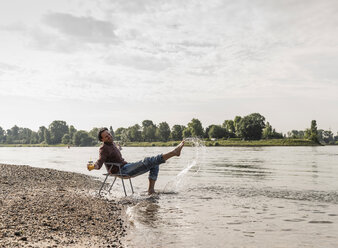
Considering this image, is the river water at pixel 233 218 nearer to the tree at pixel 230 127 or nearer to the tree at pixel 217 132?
the tree at pixel 217 132

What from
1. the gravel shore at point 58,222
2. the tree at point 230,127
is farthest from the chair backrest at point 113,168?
the tree at point 230,127

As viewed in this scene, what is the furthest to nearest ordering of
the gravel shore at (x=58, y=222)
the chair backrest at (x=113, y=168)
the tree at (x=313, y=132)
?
the tree at (x=313, y=132) → the chair backrest at (x=113, y=168) → the gravel shore at (x=58, y=222)

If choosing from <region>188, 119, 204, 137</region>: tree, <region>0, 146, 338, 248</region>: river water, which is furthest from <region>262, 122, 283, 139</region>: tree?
<region>0, 146, 338, 248</region>: river water

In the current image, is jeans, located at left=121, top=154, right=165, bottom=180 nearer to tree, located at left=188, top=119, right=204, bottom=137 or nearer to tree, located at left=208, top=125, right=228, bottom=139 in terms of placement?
tree, located at left=188, top=119, right=204, bottom=137

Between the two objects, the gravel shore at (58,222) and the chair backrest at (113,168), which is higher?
the chair backrest at (113,168)

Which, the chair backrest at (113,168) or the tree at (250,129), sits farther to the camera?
the tree at (250,129)

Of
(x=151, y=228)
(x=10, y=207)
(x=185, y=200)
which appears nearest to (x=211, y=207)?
(x=185, y=200)

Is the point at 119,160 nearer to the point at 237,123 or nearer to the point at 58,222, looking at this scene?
the point at 58,222

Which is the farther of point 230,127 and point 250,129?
point 230,127

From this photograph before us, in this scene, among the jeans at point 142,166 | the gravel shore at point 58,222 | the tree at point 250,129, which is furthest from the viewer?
the tree at point 250,129

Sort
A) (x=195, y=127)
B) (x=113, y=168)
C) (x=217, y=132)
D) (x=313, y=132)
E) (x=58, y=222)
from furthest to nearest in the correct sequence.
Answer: (x=217, y=132) < (x=195, y=127) < (x=313, y=132) < (x=113, y=168) < (x=58, y=222)

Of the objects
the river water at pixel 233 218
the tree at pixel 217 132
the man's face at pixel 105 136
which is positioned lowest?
the river water at pixel 233 218

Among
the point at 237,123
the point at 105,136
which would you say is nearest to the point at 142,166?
the point at 105,136

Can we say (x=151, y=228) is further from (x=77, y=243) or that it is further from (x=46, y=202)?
(x=46, y=202)
